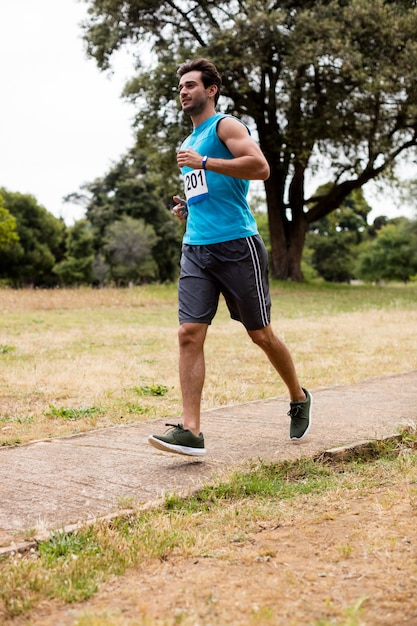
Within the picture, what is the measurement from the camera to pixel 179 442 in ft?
13.8

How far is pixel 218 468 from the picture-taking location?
163 inches

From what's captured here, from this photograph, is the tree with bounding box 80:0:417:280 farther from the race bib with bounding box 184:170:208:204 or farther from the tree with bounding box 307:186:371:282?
the tree with bounding box 307:186:371:282

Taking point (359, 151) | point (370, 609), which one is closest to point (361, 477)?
point (370, 609)

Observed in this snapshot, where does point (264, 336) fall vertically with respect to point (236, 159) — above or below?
below

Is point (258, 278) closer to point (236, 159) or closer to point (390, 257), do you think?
point (236, 159)

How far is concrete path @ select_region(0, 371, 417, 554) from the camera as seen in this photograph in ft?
11.3

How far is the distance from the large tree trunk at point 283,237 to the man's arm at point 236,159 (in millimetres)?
25342

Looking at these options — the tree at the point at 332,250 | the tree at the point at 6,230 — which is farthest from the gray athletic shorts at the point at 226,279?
the tree at the point at 332,250

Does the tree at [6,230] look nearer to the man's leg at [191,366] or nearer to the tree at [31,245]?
the tree at [31,245]

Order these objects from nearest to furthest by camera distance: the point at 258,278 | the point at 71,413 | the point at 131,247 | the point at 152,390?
the point at 258,278, the point at 71,413, the point at 152,390, the point at 131,247

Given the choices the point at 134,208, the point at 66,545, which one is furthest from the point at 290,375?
the point at 134,208

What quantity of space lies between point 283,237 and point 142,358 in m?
20.8

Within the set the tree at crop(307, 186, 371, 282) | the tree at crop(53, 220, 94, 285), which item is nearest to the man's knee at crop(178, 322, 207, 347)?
the tree at crop(53, 220, 94, 285)

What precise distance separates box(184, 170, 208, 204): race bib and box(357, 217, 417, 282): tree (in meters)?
61.2
